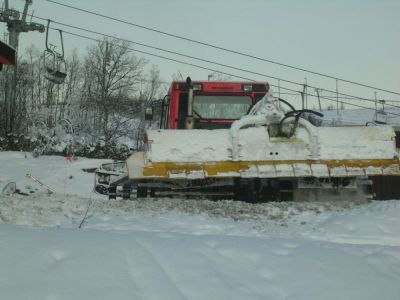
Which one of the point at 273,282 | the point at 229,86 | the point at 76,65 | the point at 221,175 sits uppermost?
the point at 76,65

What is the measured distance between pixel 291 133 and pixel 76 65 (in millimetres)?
58709

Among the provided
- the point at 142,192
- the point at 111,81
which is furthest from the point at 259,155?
the point at 111,81

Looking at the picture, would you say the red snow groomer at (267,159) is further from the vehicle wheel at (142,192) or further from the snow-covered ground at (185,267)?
the snow-covered ground at (185,267)

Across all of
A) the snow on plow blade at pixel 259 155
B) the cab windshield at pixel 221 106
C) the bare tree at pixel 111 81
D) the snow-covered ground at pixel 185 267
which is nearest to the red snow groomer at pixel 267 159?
the snow on plow blade at pixel 259 155

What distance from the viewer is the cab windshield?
8.81 m

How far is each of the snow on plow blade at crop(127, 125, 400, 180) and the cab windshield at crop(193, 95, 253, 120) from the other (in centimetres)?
179

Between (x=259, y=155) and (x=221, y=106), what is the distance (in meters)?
2.19

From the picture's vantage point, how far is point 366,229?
498cm

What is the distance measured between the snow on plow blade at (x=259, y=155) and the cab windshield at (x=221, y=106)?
70.5 inches

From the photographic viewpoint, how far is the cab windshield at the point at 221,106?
8.81 m

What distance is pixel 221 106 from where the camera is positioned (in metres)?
8.88

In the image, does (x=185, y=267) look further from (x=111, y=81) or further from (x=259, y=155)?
(x=111, y=81)

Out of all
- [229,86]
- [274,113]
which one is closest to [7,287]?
[274,113]

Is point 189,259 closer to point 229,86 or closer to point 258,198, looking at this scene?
point 258,198
